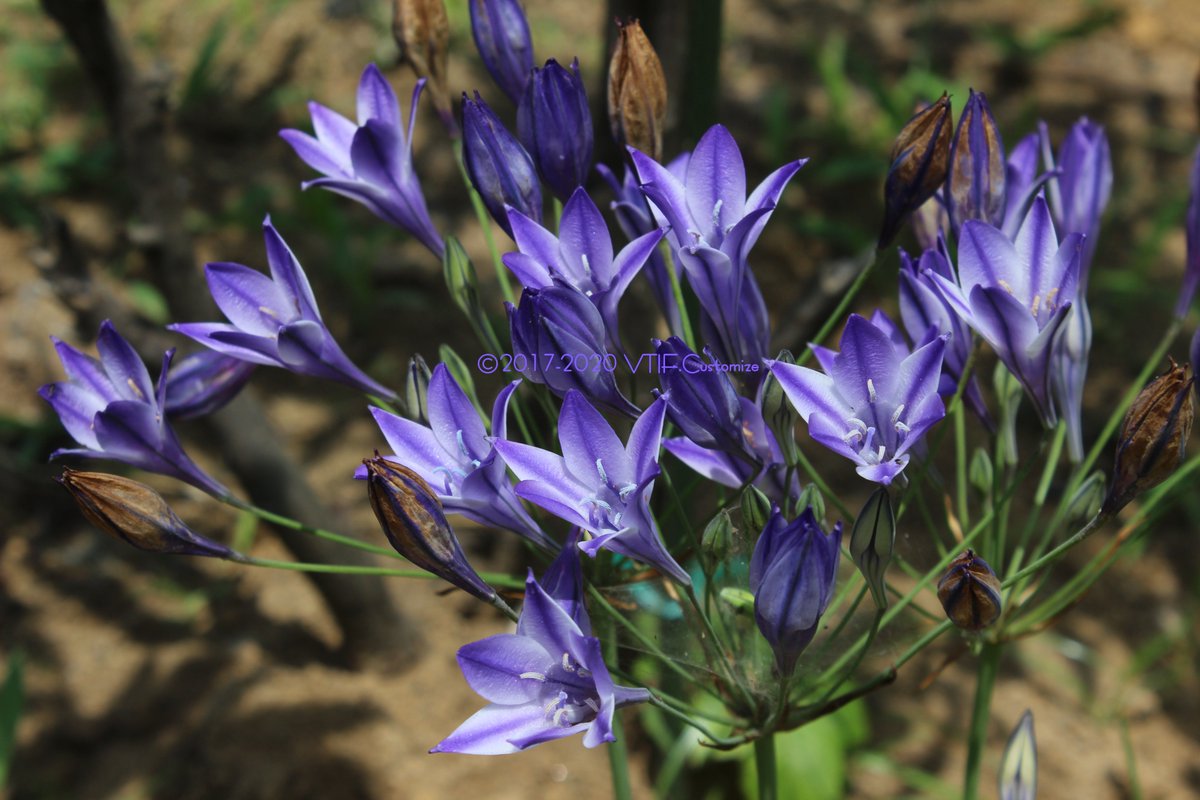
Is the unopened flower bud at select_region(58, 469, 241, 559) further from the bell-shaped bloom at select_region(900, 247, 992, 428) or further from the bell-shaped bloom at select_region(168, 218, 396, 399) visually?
the bell-shaped bloom at select_region(900, 247, 992, 428)

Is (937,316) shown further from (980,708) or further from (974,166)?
(980,708)

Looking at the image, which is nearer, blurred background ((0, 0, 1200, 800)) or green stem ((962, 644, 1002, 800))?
green stem ((962, 644, 1002, 800))

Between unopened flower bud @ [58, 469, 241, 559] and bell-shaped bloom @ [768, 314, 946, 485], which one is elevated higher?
bell-shaped bloom @ [768, 314, 946, 485]

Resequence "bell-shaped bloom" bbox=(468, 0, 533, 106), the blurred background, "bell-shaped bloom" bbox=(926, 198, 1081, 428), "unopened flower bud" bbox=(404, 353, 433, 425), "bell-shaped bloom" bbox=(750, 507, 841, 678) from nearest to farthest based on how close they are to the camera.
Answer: "bell-shaped bloom" bbox=(750, 507, 841, 678)
"bell-shaped bloom" bbox=(926, 198, 1081, 428)
"unopened flower bud" bbox=(404, 353, 433, 425)
"bell-shaped bloom" bbox=(468, 0, 533, 106)
the blurred background

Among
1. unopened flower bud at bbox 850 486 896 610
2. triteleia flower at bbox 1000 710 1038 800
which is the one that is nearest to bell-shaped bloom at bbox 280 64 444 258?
unopened flower bud at bbox 850 486 896 610

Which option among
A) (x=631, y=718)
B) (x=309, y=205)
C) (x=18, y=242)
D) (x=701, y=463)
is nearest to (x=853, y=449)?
(x=701, y=463)

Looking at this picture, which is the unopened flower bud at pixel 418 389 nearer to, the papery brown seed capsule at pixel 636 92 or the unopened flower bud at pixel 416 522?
the unopened flower bud at pixel 416 522

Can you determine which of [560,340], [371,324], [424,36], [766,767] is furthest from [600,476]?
[371,324]
